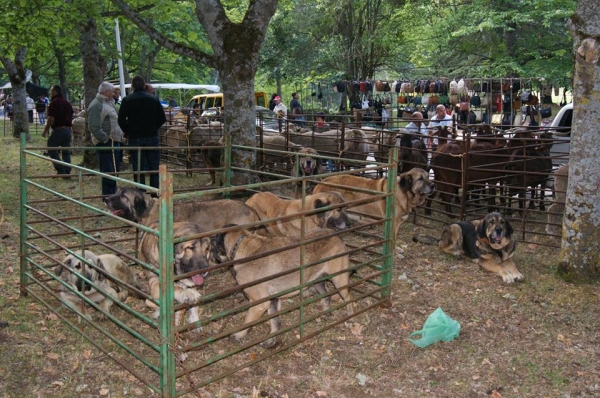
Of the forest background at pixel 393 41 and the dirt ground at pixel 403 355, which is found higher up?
the forest background at pixel 393 41

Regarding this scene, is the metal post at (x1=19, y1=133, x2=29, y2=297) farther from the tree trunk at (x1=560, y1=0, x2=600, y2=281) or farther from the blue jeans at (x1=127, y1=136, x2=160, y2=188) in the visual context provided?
the tree trunk at (x1=560, y1=0, x2=600, y2=281)

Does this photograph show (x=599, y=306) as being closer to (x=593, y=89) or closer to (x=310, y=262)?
(x=593, y=89)

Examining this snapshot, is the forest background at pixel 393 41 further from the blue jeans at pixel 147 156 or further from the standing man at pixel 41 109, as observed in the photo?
the blue jeans at pixel 147 156

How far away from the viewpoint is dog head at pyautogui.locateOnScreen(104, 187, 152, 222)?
659 centimetres

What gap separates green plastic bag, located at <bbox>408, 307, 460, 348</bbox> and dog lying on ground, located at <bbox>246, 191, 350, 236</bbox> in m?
1.38

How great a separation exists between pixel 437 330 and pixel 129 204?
353 cm

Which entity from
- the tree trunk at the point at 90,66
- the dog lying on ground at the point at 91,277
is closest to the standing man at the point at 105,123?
the tree trunk at the point at 90,66

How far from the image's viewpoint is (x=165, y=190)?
3.80 m

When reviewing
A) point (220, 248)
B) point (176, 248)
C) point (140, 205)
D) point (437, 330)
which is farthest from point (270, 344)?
point (140, 205)

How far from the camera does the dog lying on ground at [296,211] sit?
652 cm

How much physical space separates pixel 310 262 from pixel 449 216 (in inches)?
229

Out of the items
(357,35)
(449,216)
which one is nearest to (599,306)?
(449,216)

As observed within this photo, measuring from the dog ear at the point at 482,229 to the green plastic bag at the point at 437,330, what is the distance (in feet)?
6.74

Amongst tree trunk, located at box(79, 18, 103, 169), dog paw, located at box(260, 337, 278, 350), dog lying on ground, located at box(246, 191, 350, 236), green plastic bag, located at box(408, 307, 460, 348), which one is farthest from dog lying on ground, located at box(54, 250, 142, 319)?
tree trunk, located at box(79, 18, 103, 169)
